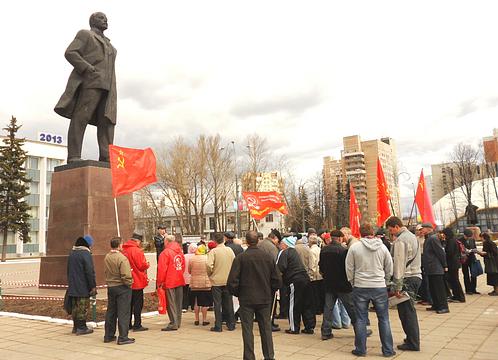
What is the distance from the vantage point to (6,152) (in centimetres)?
4275

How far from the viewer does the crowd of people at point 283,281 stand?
5.89m

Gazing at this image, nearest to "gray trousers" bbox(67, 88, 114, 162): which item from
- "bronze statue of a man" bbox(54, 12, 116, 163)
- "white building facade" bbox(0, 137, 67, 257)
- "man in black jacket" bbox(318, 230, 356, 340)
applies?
"bronze statue of a man" bbox(54, 12, 116, 163)

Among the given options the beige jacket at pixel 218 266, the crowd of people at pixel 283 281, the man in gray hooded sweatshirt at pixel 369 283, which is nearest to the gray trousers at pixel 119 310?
the crowd of people at pixel 283 281

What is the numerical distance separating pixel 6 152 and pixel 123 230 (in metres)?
35.9

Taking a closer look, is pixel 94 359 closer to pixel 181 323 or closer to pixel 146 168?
pixel 181 323

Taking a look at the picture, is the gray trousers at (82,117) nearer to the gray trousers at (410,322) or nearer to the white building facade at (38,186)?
the gray trousers at (410,322)

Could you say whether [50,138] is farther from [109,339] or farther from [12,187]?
[109,339]

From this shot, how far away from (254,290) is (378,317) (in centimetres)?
188

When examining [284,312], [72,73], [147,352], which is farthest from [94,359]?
[72,73]

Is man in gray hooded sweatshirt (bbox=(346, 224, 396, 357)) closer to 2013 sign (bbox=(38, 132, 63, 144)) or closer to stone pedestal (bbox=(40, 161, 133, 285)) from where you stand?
stone pedestal (bbox=(40, 161, 133, 285))

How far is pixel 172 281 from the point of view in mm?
8305

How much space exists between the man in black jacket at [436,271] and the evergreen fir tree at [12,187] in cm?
4218

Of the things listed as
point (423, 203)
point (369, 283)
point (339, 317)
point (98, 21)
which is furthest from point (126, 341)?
point (98, 21)

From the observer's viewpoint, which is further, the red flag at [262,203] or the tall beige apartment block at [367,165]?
the tall beige apartment block at [367,165]
